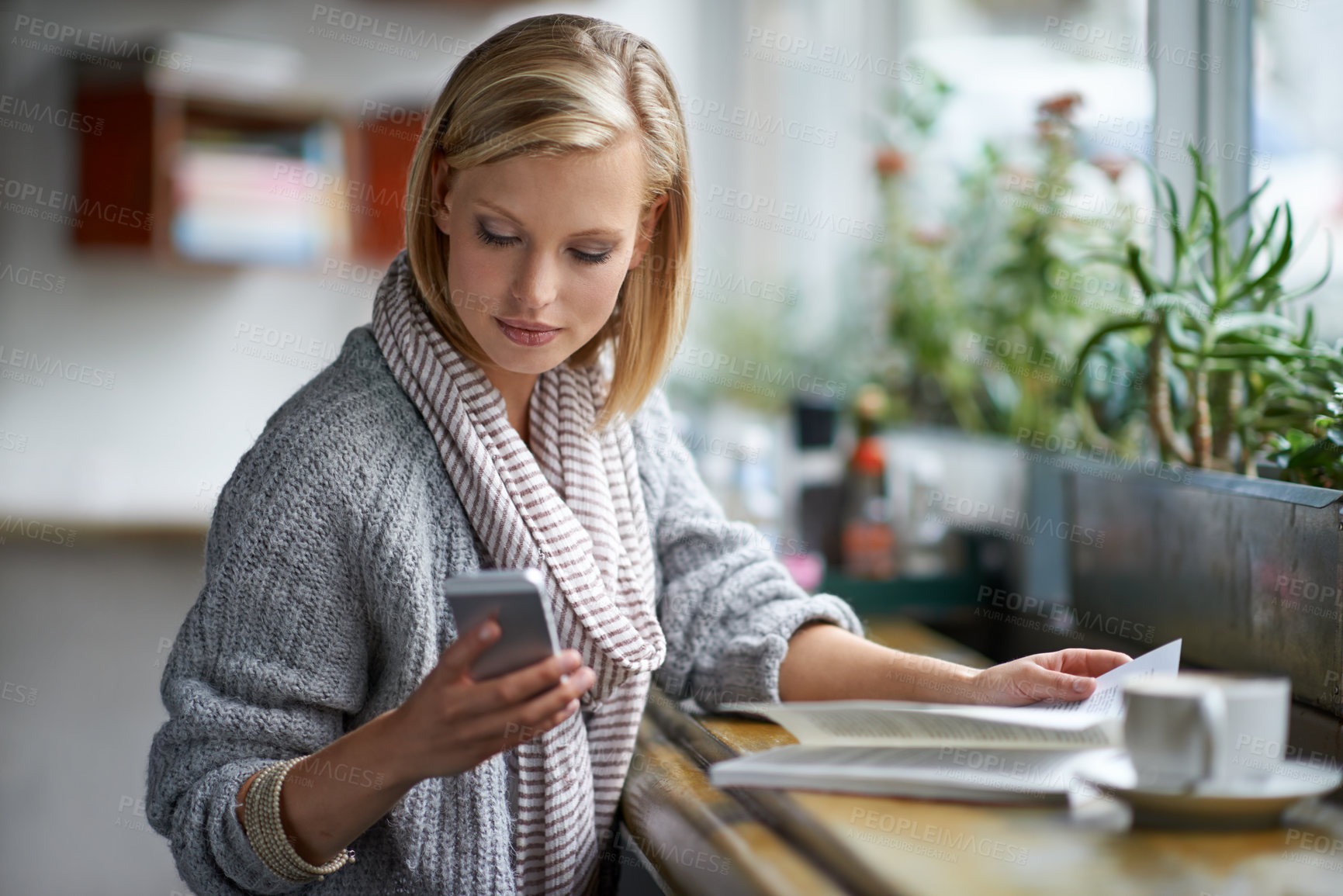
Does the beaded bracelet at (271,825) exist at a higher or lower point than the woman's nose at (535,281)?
lower

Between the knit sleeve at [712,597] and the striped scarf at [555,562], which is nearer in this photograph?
the striped scarf at [555,562]

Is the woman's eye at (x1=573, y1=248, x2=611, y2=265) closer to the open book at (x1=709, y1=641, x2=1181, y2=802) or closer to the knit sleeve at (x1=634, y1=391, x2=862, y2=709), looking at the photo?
the knit sleeve at (x1=634, y1=391, x2=862, y2=709)

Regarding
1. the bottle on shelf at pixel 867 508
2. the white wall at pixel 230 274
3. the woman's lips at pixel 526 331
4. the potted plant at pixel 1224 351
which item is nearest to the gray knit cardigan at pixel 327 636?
the woman's lips at pixel 526 331

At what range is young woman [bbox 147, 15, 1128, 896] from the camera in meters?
0.76

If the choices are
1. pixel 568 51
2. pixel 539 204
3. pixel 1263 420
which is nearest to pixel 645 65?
pixel 568 51

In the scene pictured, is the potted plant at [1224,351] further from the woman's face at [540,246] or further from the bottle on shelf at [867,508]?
the woman's face at [540,246]

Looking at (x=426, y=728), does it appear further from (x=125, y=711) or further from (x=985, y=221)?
(x=125, y=711)

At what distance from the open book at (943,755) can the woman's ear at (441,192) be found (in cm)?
48

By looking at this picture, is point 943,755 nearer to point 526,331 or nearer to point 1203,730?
point 1203,730

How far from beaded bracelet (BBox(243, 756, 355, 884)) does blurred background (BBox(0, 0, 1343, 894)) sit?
64 cm

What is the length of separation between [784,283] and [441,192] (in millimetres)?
2440

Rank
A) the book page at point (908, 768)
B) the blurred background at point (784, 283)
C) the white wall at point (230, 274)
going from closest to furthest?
the book page at point (908, 768), the blurred background at point (784, 283), the white wall at point (230, 274)

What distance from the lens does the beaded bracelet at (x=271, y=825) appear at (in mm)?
725

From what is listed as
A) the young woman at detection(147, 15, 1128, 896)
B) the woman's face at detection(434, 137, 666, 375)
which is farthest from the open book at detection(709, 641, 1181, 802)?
the woman's face at detection(434, 137, 666, 375)
